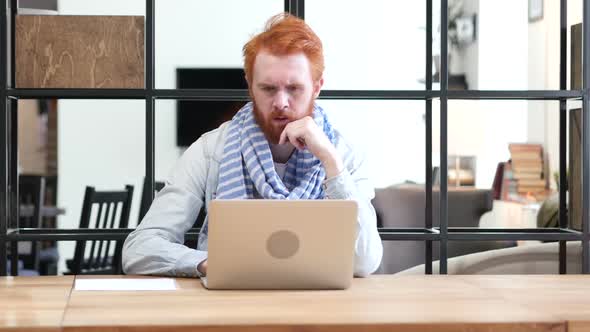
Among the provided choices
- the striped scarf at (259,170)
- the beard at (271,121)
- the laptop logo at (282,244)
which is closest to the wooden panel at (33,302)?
the laptop logo at (282,244)

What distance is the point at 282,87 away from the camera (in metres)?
2.06

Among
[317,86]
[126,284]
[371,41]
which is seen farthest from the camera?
[371,41]

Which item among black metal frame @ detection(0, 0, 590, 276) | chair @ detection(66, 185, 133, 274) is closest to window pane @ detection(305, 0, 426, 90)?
chair @ detection(66, 185, 133, 274)

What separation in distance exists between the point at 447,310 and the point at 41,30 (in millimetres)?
1467

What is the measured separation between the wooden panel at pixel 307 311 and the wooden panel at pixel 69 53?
0.93m

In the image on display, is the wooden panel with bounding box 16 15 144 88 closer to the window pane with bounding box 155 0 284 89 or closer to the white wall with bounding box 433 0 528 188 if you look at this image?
the window pane with bounding box 155 0 284 89

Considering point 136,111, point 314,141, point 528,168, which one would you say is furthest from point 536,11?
point 314,141

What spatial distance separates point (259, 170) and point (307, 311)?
783 mm

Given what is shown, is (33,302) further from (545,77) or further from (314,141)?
(545,77)

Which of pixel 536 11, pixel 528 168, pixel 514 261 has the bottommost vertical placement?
pixel 514 261

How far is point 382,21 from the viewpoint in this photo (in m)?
7.61

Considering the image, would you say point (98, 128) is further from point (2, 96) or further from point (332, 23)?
point (2, 96)

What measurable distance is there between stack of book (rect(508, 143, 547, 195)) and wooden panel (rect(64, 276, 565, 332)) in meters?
5.30

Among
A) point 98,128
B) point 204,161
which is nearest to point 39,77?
point 204,161
